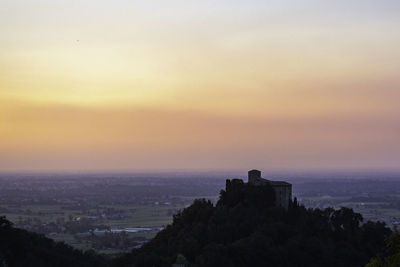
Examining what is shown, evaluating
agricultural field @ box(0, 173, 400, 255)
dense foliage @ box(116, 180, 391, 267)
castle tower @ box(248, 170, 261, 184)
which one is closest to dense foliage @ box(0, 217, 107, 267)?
dense foliage @ box(116, 180, 391, 267)

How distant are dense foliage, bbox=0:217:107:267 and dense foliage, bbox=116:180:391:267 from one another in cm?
551

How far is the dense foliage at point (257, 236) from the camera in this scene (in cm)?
4684

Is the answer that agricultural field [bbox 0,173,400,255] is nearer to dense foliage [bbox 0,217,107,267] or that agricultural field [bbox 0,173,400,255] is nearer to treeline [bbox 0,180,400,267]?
dense foliage [bbox 0,217,107,267]

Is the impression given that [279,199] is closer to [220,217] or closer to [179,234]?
[220,217]

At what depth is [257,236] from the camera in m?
49.4

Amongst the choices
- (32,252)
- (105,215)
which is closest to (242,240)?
(32,252)

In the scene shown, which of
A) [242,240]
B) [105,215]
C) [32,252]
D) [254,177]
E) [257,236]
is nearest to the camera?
[257,236]

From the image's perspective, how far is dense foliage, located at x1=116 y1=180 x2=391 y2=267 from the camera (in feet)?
154

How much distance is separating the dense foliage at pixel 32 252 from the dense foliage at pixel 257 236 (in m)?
5.51

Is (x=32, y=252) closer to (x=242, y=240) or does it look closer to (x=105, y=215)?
(x=242, y=240)

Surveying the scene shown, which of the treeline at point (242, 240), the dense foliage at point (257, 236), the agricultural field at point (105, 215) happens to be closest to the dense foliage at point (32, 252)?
the treeline at point (242, 240)

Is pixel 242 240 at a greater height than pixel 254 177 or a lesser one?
lesser

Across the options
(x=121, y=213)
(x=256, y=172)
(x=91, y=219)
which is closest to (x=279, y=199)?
(x=256, y=172)

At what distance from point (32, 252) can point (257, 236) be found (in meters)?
19.2
